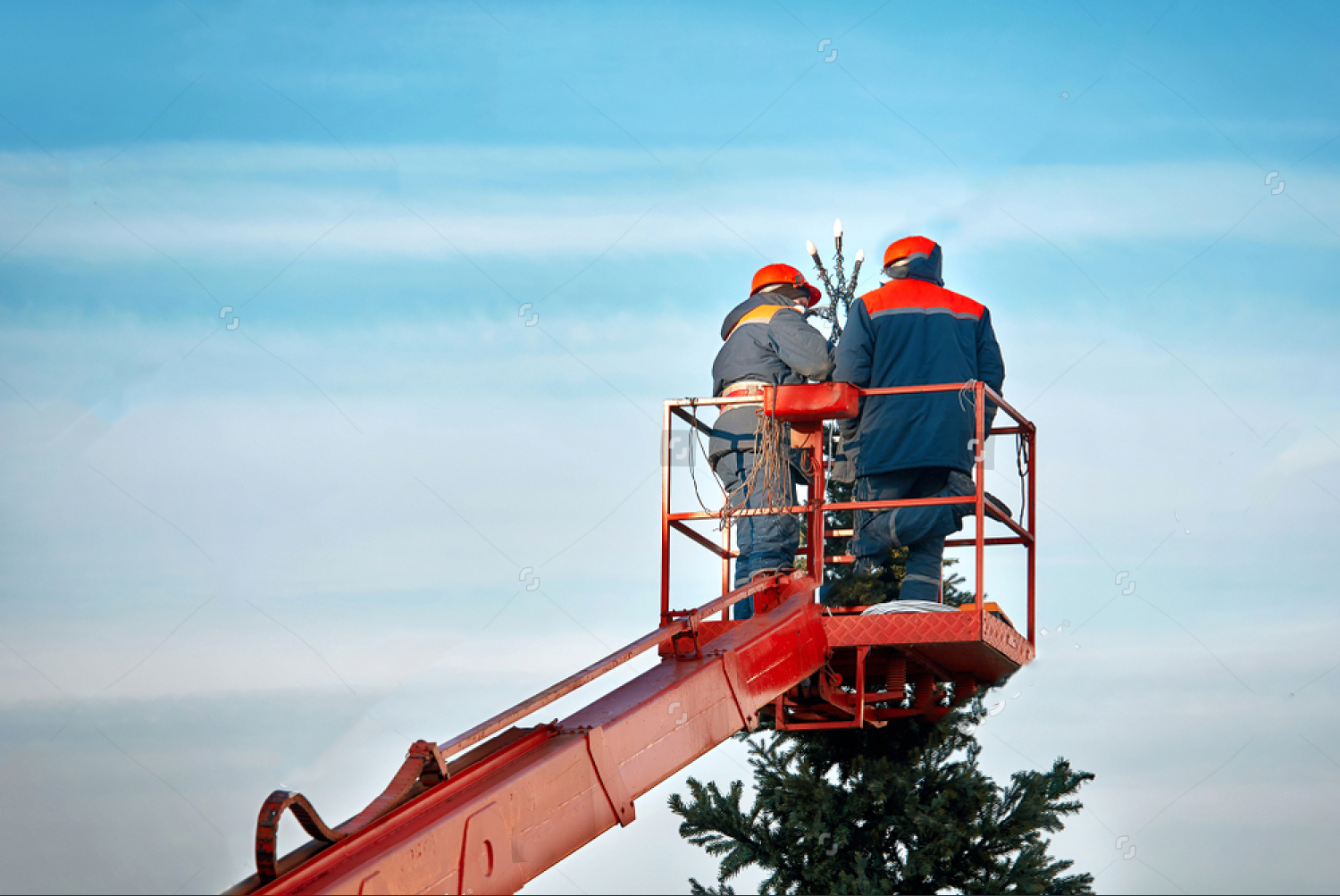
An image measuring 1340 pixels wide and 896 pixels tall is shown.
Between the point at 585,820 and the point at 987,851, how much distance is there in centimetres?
524

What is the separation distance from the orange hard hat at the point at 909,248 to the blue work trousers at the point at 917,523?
1.58 m

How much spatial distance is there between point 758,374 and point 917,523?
152 cm

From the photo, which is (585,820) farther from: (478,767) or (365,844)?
(365,844)

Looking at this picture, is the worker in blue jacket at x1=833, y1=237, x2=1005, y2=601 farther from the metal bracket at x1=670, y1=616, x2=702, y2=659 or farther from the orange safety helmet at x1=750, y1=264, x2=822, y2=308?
the metal bracket at x1=670, y1=616, x2=702, y2=659

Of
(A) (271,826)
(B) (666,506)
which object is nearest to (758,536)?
(B) (666,506)

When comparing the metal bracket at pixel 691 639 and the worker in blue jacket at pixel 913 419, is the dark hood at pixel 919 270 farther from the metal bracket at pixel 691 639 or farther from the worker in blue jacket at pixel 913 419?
the metal bracket at pixel 691 639

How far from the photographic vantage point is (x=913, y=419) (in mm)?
10297

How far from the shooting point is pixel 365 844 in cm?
605

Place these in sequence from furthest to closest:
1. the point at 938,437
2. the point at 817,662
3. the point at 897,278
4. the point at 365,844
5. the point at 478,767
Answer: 1. the point at 897,278
2. the point at 938,437
3. the point at 817,662
4. the point at 478,767
5. the point at 365,844

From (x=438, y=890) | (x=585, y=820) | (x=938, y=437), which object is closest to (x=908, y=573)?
(x=938, y=437)

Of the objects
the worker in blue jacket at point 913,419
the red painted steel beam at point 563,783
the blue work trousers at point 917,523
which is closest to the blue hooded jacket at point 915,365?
the worker in blue jacket at point 913,419

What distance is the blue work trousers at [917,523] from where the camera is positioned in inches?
409

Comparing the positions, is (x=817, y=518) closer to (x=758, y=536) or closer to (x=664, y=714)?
(x=758, y=536)

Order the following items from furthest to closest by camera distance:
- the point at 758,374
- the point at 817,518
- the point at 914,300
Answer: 1. the point at 758,374
2. the point at 914,300
3. the point at 817,518
